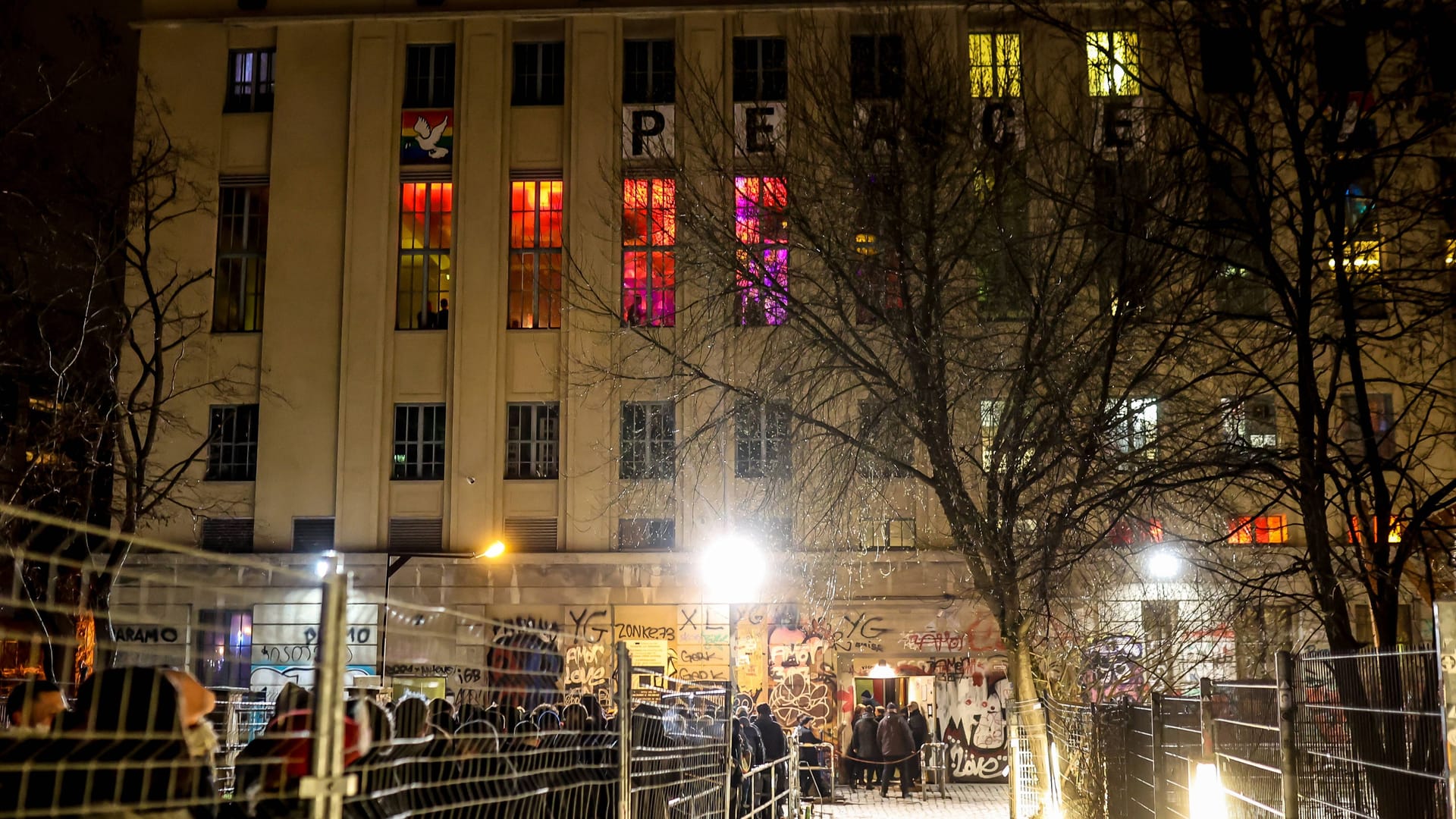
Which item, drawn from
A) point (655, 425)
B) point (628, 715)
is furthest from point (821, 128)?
point (655, 425)

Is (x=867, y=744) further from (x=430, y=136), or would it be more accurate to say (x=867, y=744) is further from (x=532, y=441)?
(x=430, y=136)

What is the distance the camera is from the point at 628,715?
7344mm

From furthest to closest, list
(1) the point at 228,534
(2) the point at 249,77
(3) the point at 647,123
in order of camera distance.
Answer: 1. (2) the point at 249,77
2. (3) the point at 647,123
3. (1) the point at 228,534

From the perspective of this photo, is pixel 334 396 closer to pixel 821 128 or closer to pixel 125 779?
pixel 821 128

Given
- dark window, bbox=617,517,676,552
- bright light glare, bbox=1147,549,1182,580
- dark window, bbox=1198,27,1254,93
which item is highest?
dark window, bbox=1198,27,1254,93

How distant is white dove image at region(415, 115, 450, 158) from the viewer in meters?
31.6

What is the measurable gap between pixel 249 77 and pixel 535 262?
9030mm

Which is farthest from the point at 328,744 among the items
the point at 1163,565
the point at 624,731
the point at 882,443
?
the point at 1163,565

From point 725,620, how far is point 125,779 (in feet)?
82.7

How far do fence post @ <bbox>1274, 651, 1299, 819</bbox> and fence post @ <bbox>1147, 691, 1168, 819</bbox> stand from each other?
355 cm

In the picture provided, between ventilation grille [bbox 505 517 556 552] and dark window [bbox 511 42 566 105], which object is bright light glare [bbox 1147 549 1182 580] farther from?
dark window [bbox 511 42 566 105]

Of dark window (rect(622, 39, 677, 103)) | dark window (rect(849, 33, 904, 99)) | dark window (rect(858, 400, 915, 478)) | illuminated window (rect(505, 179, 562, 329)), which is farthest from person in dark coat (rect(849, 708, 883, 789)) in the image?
dark window (rect(622, 39, 677, 103))

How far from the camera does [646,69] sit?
31.8m

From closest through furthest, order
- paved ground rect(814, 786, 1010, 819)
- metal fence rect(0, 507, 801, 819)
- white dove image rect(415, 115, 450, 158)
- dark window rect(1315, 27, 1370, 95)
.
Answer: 1. metal fence rect(0, 507, 801, 819)
2. dark window rect(1315, 27, 1370, 95)
3. paved ground rect(814, 786, 1010, 819)
4. white dove image rect(415, 115, 450, 158)
